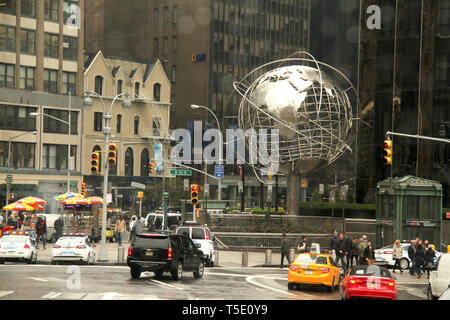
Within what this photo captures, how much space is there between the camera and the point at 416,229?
4338cm

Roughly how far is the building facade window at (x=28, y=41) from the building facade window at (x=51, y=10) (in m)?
2.57

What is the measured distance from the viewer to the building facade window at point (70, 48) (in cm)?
8425

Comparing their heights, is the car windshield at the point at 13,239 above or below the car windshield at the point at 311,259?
below

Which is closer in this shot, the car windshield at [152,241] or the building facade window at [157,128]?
the car windshield at [152,241]

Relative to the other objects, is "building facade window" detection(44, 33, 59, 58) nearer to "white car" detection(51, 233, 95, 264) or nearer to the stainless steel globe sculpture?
the stainless steel globe sculpture

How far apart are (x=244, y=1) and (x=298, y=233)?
261 feet

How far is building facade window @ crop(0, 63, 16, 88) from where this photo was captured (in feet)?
258

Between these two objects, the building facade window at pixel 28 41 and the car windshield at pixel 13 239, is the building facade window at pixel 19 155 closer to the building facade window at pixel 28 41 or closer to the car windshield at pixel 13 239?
the building facade window at pixel 28 41

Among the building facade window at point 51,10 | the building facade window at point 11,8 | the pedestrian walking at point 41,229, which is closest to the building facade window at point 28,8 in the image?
the building facade window at point 11,8

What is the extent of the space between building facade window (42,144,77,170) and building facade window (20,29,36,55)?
10300 millimetres

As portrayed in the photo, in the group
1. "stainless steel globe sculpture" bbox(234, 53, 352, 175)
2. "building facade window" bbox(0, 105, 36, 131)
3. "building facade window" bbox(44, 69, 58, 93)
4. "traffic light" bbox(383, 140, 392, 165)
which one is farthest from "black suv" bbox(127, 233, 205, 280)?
"building facade window" bbox(44, 69, 58, 93)

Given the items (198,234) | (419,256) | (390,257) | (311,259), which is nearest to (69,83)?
(198,234)

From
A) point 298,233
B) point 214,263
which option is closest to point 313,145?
point 298,233

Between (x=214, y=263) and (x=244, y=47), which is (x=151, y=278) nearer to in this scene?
(x=214, y=263)
